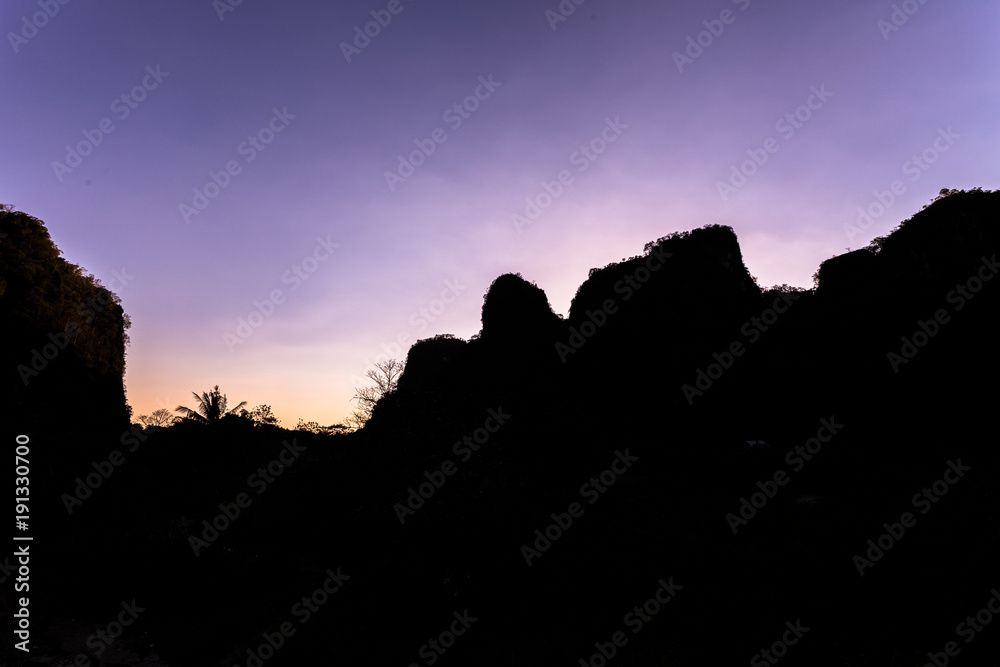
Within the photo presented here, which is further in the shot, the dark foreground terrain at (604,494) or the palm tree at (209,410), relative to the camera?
the palm tree at (209,410)

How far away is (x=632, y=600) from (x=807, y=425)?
61.4ft

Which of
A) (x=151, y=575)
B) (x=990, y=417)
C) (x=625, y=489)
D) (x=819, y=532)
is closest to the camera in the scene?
(x=819, y=532)

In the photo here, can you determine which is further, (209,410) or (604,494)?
(209,410)

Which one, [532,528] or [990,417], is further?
[990,417]

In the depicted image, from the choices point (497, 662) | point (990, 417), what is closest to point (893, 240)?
point (990, 417)

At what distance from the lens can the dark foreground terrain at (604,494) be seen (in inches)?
344

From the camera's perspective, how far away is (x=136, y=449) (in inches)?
983

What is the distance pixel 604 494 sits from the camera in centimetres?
1568

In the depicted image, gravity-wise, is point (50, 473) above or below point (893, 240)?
below

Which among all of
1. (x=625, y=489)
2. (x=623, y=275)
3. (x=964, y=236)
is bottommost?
(x=625, y=489)

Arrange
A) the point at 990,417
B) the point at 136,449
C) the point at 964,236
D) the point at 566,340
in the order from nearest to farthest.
Answer: 1. the point at 990,417
2. the point at 964,236
3. the point at 136,449
4. the point at 566,340

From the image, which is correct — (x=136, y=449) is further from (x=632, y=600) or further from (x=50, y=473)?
(x=632, y=600)

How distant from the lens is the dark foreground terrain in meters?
8.73

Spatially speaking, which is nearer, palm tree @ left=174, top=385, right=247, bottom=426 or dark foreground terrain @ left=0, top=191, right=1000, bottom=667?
dark foreground terrain @ left=0, top=191, right=1000, bottom=667
